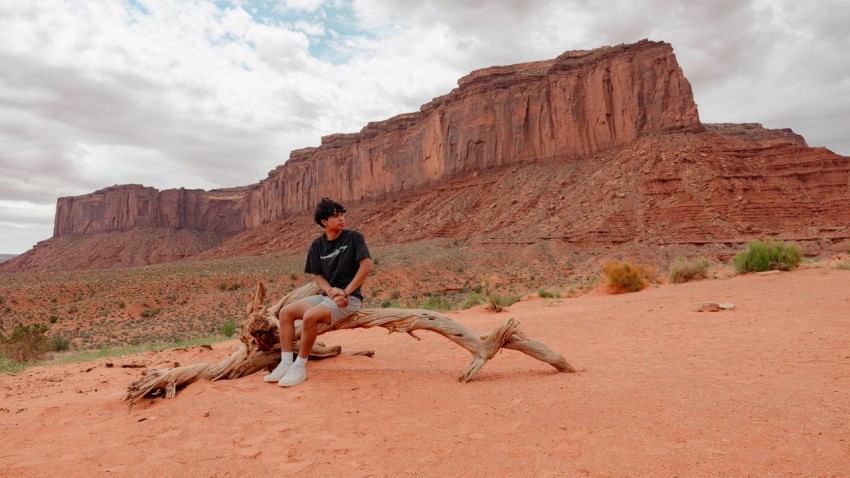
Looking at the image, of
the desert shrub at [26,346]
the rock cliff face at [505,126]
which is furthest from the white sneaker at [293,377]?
the rock cliff face at [505,126]

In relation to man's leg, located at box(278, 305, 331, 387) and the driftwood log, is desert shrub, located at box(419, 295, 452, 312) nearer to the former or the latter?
the driftwood log

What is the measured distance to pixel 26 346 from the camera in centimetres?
1129

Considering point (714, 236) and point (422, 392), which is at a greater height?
point (714, 236)

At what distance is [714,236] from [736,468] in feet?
114

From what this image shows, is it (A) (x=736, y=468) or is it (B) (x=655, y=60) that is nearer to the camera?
(A) (x=736, y=468)

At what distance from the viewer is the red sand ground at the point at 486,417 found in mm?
2992

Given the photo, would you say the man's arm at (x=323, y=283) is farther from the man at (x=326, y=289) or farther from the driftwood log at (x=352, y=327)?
the driftwood log at (x=352, y=327)

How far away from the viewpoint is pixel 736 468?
8.78 feet

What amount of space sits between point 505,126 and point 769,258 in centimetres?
4591

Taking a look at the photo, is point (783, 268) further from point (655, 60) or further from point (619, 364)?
point (655, 60)

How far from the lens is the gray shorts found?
531 centimetres

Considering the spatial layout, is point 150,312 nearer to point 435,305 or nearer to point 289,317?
point 435,305

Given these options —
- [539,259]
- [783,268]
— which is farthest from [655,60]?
[783,268]

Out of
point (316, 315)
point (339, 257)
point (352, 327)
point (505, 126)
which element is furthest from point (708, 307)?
point (505, 126)
